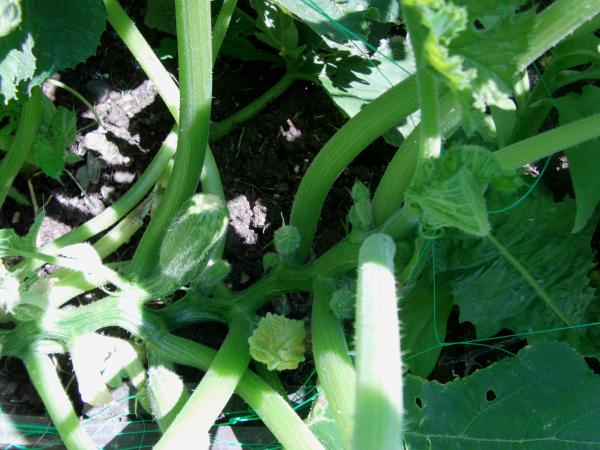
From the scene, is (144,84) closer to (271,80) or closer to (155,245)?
(271,80)

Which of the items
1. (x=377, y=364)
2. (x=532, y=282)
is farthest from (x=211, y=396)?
(x=532, y=282)

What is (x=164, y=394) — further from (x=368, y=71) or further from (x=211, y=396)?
(x=368, y=71)

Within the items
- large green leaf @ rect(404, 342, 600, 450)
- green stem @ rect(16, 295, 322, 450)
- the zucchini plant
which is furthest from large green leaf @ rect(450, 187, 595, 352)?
green stem @ rect(16, 295, 322, 450)

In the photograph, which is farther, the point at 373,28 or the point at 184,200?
the point at 373,28

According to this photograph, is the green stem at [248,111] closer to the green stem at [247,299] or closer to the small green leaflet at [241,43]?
the small green leaflet at [241,43]

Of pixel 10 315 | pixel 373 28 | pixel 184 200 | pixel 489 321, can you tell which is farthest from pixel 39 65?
pixel 489 321

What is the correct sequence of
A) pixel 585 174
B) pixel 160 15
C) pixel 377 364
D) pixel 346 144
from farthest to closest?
pixel 160 15
pixel 346 144
pixel 585 174
pixel 377 364

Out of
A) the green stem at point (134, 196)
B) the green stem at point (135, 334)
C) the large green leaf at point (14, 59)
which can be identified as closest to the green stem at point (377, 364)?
the green stem at point (135, 334)
